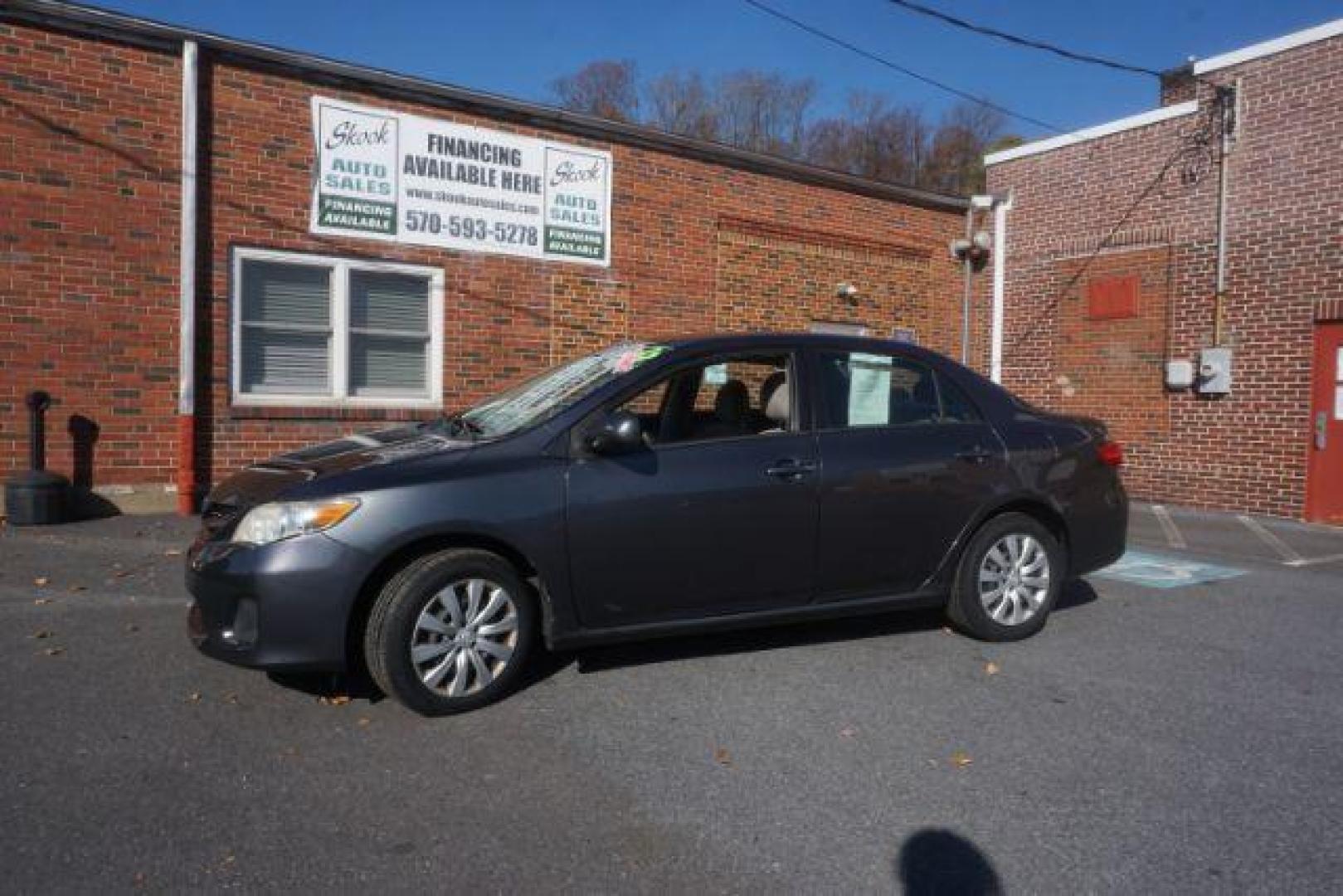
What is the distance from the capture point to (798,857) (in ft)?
9.52

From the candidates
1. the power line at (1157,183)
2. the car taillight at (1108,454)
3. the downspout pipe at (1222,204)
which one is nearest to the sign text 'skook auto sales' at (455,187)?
the car taillight at (1108,454)

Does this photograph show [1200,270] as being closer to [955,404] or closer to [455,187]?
[955,404]

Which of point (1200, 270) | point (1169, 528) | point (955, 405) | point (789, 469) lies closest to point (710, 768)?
point (789, 469)

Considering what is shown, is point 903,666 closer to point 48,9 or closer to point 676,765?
point 676,765

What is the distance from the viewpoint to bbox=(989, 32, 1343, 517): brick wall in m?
10.4

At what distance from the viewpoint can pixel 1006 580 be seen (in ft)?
17.1

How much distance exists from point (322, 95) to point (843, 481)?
6792 mm

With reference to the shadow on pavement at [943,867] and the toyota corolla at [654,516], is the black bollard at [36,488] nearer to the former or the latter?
the toyota corolla at [654,516]

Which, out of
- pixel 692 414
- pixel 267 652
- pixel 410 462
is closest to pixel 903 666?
pixel 692 414

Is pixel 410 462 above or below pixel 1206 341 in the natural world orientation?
below

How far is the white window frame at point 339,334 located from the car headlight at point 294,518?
5407 millimetres

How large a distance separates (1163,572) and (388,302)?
722 centimetres

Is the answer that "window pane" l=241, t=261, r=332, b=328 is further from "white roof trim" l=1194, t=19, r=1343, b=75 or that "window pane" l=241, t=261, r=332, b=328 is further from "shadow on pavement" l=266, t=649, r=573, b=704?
"white roof trim" l=1194, t=19, r=1343, b=75

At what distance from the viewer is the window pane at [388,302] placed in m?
9.40
